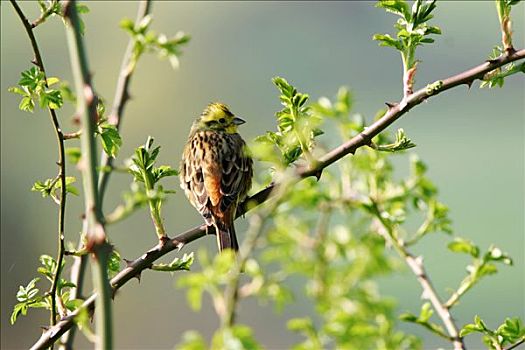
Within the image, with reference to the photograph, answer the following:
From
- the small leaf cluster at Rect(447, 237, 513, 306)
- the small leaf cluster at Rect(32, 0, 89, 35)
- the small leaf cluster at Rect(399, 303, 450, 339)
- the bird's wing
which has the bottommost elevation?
the small leaf cluster at Rect(399, 303, 450, 339)

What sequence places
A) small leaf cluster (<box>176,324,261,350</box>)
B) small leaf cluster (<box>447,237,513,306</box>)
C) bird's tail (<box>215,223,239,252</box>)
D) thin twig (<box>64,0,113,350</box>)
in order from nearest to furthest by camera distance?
small leaf cluster (<box>176,324,261,350</box>) < thin twig (<box>64,0,113,350</box>) < small leaf cluster (<box>447,237,513,306</box>) < bird's tail (<box>215,223,239,252</box>)

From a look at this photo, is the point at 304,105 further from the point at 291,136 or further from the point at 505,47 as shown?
the point at 505,47

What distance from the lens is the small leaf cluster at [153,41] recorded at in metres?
1.19

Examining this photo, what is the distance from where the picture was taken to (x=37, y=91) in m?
1.53

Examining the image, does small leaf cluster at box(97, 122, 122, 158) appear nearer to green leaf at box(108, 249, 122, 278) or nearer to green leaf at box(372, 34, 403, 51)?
green leaf at box(108, 249, 122, 278)

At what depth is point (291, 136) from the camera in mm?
1613

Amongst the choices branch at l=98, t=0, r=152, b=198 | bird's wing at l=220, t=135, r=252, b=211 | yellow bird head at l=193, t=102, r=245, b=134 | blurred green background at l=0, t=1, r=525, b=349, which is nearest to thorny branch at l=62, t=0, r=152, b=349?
branch at l=98, t=0, r=152, b=198

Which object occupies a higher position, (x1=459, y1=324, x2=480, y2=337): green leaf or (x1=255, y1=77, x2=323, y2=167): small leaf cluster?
(x1=255, y1=77, x2=323, y2=167): small leaf cluster

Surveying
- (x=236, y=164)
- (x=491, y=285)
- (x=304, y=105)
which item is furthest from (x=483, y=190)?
(x=304, y=105)

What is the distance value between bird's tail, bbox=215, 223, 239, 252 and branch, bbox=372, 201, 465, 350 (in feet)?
2.60

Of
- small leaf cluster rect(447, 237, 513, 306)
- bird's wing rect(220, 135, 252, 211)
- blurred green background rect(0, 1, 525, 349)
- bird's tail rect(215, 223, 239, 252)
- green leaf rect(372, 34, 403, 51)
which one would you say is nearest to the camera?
green leaf rect(372, 34, 403, 51)

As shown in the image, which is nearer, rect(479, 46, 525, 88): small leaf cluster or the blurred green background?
rect(479, 46, 525, 88): small leaf cluster

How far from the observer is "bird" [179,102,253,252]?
3047mm

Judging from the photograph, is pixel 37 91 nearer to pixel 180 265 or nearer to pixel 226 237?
pixel 180 265
